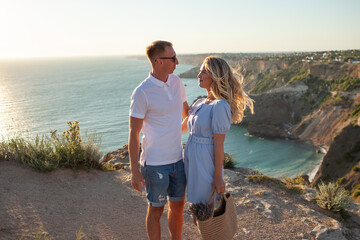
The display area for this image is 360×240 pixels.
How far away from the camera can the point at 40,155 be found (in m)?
5.88

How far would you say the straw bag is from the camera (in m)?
2.51

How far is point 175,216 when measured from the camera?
2.95 meters

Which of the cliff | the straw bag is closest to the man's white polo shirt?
the straw bag

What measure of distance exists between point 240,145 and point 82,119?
2301cm

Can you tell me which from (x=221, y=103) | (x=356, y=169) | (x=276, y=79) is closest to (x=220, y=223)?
(x=221, y=103)

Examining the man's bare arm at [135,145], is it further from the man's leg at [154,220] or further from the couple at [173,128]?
the man's leg at [154,220]

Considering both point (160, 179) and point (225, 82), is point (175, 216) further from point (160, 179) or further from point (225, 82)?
point (225, 82)

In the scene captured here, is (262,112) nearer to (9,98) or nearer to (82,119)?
(82,119)

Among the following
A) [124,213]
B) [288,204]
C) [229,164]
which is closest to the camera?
[124,213]

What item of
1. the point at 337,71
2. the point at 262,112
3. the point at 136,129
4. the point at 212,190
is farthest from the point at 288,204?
the point at 337,71

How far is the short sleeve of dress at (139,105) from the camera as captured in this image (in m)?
2.55

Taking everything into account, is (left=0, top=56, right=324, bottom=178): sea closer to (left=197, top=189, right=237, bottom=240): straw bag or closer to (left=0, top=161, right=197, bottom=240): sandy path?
(left=0, top=161, right=197, bottom=240): sandy path

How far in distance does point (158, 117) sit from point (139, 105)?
205 mm

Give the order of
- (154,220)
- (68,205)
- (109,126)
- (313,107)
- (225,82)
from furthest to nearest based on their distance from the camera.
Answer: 1. (313,107)
2. (109,126)
3. (68,205)
4. (154,220)
5. (225,82)
